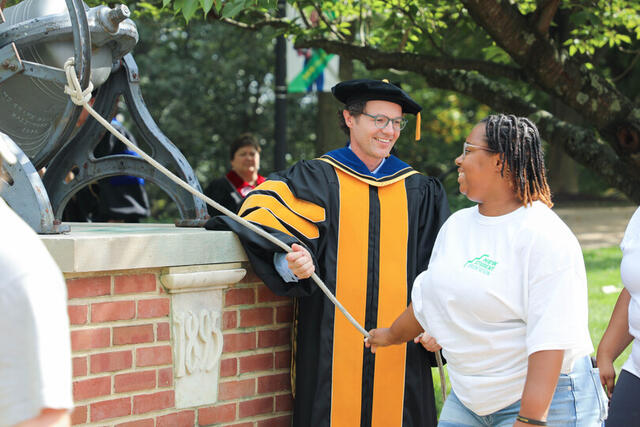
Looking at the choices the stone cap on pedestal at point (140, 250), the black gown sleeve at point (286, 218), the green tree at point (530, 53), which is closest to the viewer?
the stone cap on pedestal at point (140, 250)

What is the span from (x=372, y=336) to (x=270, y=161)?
47.5 feet

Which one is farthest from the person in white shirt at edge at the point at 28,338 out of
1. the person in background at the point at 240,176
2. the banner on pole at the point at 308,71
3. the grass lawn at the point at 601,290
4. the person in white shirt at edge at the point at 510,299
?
the banner on pole at the point at 308,71

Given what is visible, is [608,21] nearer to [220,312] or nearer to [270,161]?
[220,312]

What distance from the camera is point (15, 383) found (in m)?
1.29

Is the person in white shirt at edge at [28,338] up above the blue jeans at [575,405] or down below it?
above

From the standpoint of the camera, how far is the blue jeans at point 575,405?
8.04ft

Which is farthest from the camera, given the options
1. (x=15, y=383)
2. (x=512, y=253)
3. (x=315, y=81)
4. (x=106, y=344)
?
(x=315, y=81)

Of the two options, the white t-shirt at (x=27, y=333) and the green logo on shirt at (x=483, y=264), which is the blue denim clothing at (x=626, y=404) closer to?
the green logo on shirt at (x=483, y=264)

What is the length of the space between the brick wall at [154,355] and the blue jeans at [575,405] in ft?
3.70

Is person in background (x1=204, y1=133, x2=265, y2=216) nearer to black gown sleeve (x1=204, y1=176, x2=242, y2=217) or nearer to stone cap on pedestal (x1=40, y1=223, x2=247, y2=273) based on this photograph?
black gown sleeve (x1=204, y1=176, x2=242, y2=217)

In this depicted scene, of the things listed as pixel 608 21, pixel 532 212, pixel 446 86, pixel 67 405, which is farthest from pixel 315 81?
pixel 67 405

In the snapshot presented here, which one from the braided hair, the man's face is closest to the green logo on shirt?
the braided hair

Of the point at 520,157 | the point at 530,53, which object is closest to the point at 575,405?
the point at 520,157

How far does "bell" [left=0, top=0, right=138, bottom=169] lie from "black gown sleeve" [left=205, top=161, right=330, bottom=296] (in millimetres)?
886
